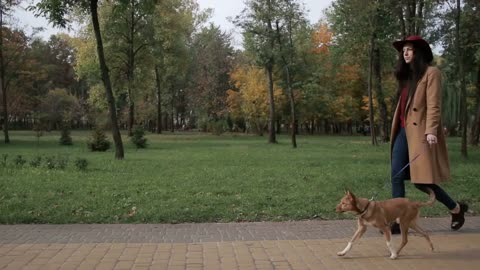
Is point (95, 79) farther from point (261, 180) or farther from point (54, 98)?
point (261, 180)

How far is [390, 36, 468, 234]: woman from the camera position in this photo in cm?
638

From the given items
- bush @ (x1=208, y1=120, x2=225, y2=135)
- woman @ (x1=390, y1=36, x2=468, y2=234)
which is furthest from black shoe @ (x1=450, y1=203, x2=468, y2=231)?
bush @ (x1=208, y1=120, x2=225, y2=135)

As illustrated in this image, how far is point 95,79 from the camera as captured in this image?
4816 cm

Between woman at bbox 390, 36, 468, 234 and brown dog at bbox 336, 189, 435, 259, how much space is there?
26.1 inches

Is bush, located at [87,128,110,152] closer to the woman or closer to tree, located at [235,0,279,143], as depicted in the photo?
tree, located at [235,0,279,143]

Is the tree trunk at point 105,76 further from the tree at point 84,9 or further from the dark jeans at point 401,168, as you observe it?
the dark jeans at point 401,168

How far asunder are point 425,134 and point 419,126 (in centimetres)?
24

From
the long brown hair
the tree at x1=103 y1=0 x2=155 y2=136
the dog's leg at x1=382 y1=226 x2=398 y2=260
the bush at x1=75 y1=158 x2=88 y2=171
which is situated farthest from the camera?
the tree at x1=103 y1=0 x2=155 y2=136

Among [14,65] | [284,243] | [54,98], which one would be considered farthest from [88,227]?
[54,98]

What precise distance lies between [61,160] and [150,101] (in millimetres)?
53939

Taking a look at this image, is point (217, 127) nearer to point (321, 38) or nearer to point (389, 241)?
point (321, 38)

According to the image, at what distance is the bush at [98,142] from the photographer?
28.0m

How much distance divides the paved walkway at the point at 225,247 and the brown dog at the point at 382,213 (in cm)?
27

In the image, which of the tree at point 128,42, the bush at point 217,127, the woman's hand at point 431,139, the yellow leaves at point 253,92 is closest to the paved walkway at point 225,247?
the woman's hand at point 431,139
